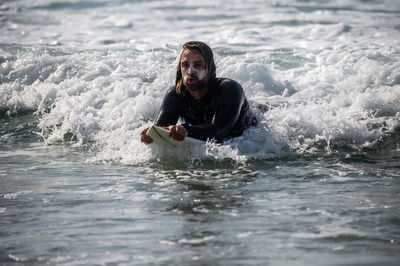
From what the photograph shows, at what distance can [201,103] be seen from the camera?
6.82 meters

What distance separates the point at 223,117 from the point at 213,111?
0.93ft

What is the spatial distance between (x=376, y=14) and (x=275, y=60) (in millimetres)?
6859

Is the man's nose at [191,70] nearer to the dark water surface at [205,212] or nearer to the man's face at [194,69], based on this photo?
the man's face at [194,69]

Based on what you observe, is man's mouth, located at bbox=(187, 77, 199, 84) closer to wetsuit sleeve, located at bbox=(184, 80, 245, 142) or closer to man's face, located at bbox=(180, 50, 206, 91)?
man's face, located at bbox=(180, 50, 206, 91)

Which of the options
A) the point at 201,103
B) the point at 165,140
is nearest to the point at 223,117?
the point at 201,103

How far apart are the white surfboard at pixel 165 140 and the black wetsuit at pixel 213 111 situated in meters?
0.08

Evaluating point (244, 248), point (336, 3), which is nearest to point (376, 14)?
point (336, 3)

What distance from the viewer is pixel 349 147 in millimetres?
7324

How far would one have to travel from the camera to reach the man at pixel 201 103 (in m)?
6.50

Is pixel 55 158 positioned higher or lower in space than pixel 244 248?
lower

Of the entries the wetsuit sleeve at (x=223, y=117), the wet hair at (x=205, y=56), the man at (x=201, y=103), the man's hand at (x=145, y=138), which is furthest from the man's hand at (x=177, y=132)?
the wet hair at (x=205, y=56)

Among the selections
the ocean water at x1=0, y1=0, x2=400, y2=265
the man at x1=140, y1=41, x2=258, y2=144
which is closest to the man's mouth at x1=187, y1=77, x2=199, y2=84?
the man at x1=140, y1=41, x2=258, y2=144

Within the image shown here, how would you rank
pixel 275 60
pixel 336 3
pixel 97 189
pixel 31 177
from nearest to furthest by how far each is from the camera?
pixel 97 189, pixel 31 177, pixel 275 60, pixel 336 3

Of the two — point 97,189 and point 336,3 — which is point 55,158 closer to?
point 97,189
